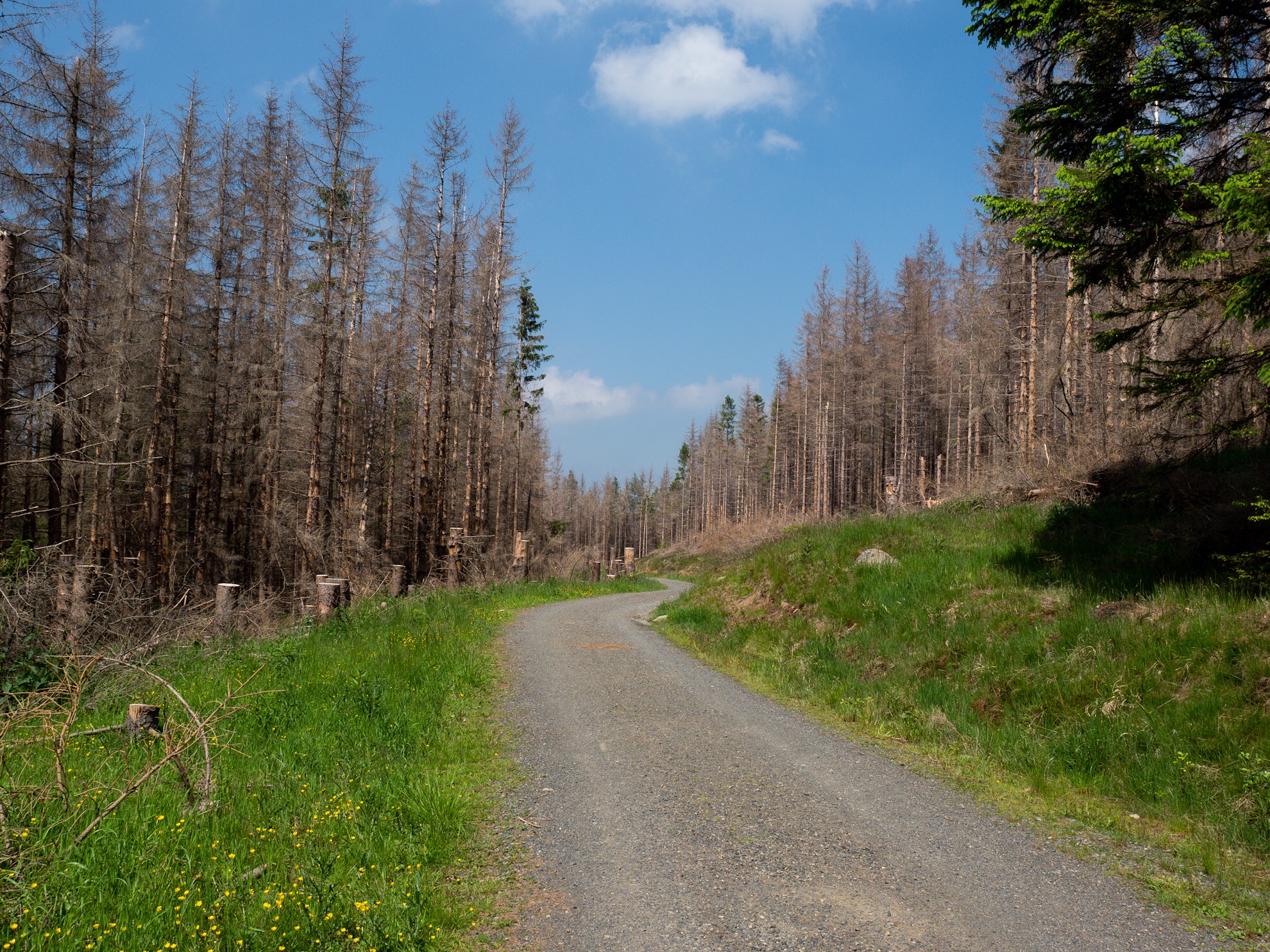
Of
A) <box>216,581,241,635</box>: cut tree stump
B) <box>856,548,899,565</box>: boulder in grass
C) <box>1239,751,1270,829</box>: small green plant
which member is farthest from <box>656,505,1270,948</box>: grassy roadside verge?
<box>216,581,241,635</box>: cut tree stump

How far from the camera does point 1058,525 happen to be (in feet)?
33.4

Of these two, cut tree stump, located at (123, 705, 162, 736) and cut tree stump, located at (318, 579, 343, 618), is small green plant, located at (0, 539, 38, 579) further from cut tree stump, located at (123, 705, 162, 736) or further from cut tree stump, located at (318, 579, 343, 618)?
cut tree stump, located at (123, 705, 162, 736)

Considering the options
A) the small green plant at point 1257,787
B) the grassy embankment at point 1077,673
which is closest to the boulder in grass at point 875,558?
the grassy embankment at point 1077,673

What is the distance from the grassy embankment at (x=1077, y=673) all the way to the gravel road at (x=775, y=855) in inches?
21.3

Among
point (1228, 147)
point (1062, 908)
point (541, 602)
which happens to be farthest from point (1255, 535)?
point (541, 602)

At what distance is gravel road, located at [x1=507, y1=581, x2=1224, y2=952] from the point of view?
3.47m

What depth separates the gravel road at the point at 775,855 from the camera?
137 inches

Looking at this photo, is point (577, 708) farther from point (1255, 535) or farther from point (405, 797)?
point (1255, 535)

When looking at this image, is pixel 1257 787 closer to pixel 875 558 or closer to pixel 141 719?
pixel 875 558

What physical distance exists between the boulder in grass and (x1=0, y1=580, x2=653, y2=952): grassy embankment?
7.64 metres

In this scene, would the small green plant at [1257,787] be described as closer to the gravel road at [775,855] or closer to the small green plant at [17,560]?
the gravel road at [775,855]

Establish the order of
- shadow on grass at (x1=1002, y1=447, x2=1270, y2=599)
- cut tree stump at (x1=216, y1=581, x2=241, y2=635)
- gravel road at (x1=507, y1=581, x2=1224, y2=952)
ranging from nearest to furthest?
1. gravel road at (x1=507, y1=581, x2=1224, y2=952)
2. shadow on grass at (x1=1002, y1=447, x2=1270, y2=599)
3. cut tree stump at (x1=216, y1=581, x2=241, y2=635)

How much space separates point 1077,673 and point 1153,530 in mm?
3167

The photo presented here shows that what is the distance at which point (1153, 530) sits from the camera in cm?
845
